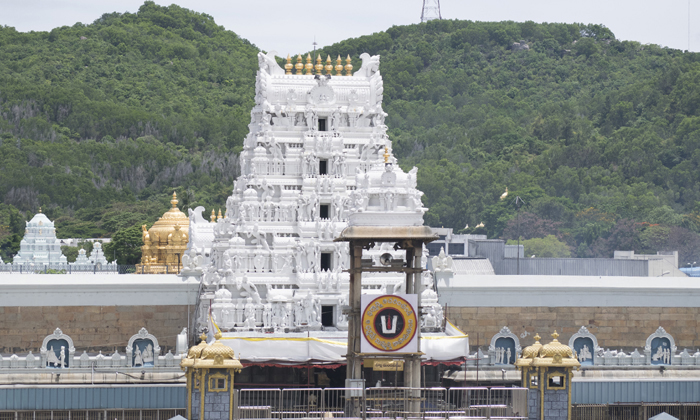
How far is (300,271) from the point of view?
45781 mm

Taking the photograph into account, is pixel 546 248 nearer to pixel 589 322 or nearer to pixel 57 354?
pixel 589 322

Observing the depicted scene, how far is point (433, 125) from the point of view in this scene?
5541 inches

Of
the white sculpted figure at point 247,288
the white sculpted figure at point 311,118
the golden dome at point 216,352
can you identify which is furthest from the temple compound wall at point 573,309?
the golden dome at point 216,352

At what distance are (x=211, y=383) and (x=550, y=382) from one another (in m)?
7.97

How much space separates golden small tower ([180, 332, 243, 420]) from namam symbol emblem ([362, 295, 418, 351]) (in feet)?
11.4

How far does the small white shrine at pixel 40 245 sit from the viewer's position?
83.8 meters

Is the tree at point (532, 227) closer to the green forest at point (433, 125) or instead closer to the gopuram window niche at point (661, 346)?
the green forest at point (433, 125)

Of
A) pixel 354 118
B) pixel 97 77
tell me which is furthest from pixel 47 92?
pixel 354 118

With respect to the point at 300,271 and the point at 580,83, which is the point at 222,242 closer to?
the point at 300,271

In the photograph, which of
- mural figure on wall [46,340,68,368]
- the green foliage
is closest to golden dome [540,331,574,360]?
mural figure on wall [46,340,68,368]

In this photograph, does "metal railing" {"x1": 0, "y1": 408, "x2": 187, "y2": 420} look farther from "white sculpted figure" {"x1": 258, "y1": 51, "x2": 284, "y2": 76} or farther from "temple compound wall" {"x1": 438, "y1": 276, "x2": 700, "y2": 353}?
"white sculpted figure" {"x1": 258, "y1": 51, "x2": 284, "y2": 76}

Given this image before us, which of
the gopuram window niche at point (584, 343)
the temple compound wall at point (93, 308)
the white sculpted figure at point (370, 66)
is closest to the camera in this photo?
the temple compound wall at point (93, 308)

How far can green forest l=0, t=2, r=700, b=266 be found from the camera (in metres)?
110

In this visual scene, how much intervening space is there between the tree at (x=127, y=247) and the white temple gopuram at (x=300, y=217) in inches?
1708
